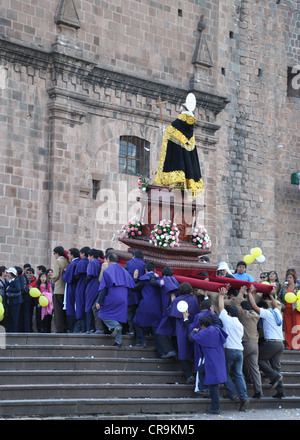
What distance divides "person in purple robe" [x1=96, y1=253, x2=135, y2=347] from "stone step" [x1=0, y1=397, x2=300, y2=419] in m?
1.73

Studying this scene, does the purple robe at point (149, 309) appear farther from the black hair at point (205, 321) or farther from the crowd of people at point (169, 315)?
the black hair at point (205, 321)

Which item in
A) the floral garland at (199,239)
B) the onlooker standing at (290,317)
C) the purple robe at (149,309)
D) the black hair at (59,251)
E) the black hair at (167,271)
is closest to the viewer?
the purple robe at (149,309)

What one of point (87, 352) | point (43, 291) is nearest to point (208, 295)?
point (87, 352)

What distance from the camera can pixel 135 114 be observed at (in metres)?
24.8

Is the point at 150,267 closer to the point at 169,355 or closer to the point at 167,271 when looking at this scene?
the point at 167,271

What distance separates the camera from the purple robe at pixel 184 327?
46.9 ft

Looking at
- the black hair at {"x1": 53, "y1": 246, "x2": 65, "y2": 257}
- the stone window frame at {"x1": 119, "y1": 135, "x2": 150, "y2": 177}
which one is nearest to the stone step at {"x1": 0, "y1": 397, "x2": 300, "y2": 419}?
the black hair at {"x1": 53, "y1": 246, "x2": 65, "y2": 257}

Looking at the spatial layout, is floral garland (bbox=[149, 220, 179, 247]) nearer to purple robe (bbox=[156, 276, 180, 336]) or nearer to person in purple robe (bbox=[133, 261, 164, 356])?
person in purple robe (bbox=[133, 261, 164, 356])

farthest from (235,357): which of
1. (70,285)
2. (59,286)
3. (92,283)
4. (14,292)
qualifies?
(14,292)

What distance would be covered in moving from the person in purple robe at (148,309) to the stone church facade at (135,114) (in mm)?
3238

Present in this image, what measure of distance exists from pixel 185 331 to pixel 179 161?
4189 millimetres

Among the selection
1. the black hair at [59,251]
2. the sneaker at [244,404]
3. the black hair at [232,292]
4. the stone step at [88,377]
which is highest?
the black hair at [59,251]

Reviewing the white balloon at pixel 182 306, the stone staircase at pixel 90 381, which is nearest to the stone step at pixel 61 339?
the stone staircase at pixel 90 381

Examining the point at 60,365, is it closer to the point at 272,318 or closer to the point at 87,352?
the point at 87,352
